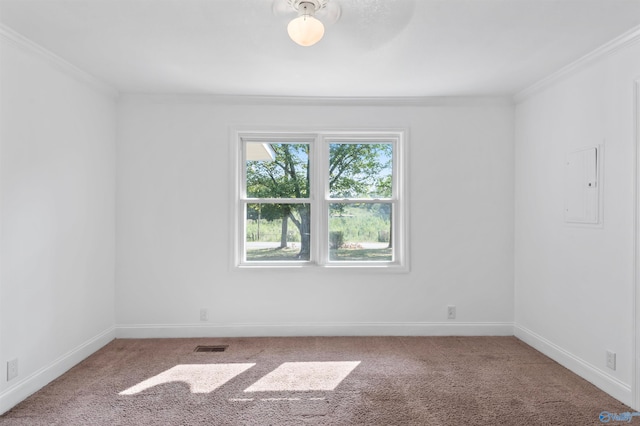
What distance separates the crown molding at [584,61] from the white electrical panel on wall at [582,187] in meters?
0.67

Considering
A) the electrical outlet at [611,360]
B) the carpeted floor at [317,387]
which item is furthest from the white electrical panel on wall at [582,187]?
the carpeted floor at [317,387]

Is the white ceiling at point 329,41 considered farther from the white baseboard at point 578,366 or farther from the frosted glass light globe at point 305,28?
the white baseboard at point 578,366

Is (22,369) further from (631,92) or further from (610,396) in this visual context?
(631,92)

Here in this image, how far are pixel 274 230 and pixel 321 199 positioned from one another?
611 millimetres

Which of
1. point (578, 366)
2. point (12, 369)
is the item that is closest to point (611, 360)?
point (578, 366)

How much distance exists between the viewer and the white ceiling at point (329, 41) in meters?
2.17

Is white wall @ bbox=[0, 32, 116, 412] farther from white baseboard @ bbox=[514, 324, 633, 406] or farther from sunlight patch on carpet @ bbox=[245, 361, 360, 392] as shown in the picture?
white baseboard @ bbox=[514, 324, 633, 406]

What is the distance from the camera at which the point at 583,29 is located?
243 centimetres

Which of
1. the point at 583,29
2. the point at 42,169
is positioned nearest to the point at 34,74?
the point at 42,169

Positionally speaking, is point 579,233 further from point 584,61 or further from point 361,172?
point 361,172

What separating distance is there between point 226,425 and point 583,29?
11.1 ft

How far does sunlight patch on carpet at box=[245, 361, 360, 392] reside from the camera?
2.78 m

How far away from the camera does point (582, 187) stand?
296 cm

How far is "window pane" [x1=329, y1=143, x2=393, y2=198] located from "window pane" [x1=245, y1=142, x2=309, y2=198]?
339mm
